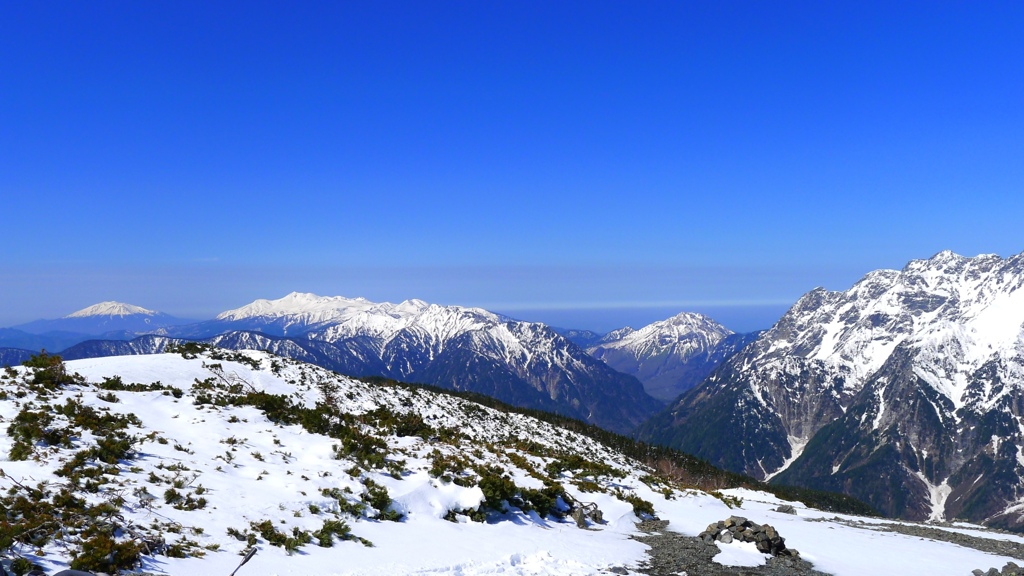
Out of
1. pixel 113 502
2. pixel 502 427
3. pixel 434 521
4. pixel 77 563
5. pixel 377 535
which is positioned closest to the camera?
pixel 77 563

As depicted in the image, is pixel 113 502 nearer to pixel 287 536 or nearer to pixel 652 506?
pixel 287 536

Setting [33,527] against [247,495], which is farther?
[247,495]

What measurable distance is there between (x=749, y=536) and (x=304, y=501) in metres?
15.6

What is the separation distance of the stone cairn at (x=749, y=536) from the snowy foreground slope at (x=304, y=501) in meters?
0.73

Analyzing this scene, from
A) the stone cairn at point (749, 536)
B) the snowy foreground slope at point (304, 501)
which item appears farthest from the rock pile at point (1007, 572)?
the stone cairn at point (749, 536)

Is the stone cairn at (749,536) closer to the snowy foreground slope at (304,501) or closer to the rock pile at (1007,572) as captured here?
the snowy foreground slope at (304,501)

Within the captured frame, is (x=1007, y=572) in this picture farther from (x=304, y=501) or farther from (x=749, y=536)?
(x=304, y=501)

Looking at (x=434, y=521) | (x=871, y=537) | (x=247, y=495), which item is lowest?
→ (x=871, y=537)

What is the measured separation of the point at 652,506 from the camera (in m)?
29.5

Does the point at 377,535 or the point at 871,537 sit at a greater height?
the point at 377,535

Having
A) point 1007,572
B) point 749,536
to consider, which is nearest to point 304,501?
point 749,536

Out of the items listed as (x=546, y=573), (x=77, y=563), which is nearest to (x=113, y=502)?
(x=77, y=563)

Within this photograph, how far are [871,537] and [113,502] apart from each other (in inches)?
1164

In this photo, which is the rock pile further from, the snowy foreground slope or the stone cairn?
the stone cairn
